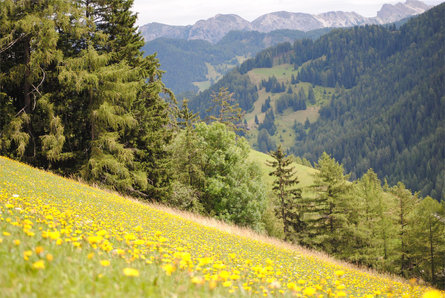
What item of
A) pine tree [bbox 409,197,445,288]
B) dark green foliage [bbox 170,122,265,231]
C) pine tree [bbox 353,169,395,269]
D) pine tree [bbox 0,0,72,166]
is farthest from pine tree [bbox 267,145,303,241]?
pine tree [bbox 0,0,72,166]

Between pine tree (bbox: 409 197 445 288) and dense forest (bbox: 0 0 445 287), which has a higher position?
dense forest (bbox: 0 0 445 287)

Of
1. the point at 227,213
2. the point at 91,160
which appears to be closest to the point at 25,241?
the point at 91,160

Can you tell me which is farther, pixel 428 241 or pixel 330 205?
pixel 330 205

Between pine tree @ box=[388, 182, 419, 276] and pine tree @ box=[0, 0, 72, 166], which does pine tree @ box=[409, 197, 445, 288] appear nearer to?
pine tree @ box=[388, 182, 419, 276]

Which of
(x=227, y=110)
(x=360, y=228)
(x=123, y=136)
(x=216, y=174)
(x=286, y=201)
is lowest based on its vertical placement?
(x=360, y=228)

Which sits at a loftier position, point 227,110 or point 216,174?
point 227,110

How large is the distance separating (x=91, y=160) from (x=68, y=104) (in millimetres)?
4425

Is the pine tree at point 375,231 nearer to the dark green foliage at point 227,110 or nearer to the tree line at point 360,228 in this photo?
the tree line at point 360,228

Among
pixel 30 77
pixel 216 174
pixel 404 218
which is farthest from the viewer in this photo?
pixel 404 218

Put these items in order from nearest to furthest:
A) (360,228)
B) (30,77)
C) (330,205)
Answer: (30,77)
(360,228)
(330,205)

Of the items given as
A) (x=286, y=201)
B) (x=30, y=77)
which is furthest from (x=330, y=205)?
(x=30, y=77)

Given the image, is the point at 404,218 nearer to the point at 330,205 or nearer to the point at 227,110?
the point at 330,205

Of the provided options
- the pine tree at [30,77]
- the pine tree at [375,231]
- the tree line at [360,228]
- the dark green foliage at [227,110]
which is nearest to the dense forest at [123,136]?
the pine tree at [30,77]

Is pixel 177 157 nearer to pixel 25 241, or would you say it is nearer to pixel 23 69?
pixel 23 69
